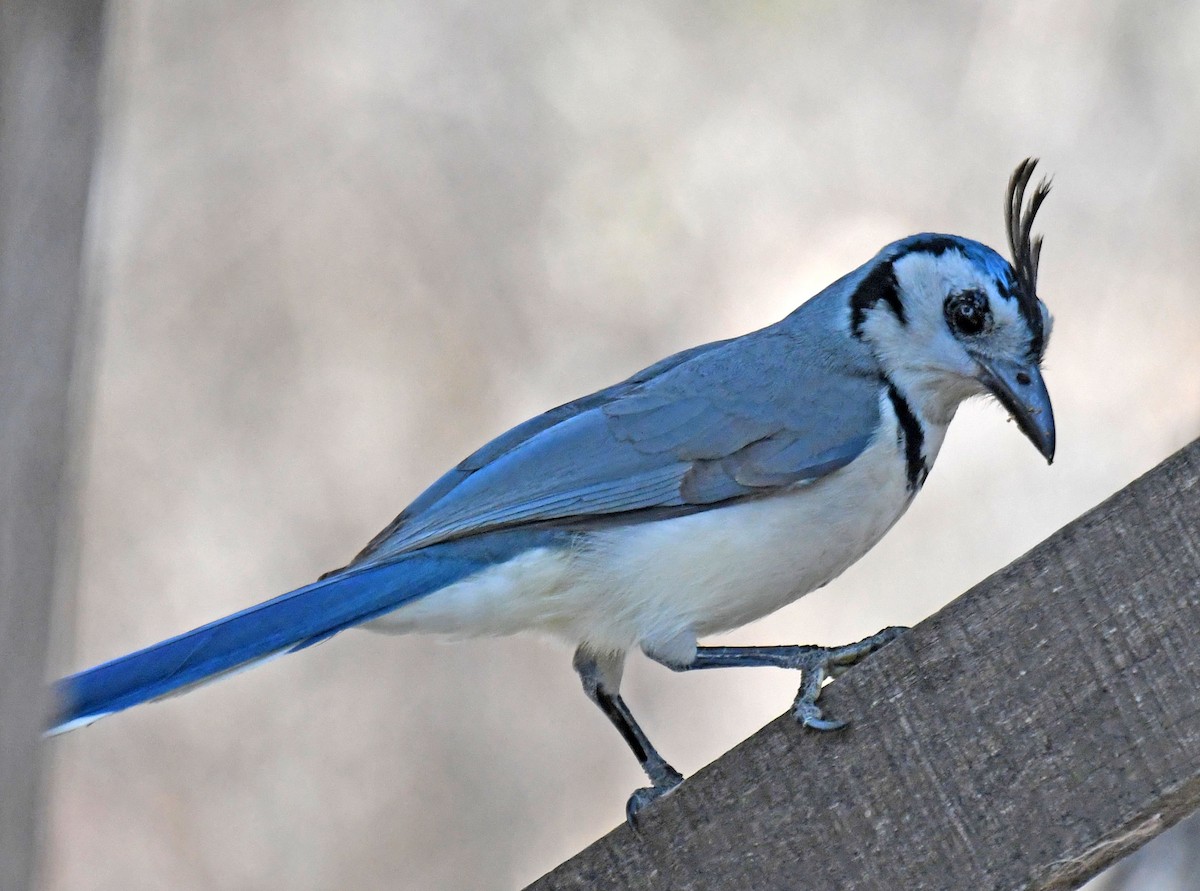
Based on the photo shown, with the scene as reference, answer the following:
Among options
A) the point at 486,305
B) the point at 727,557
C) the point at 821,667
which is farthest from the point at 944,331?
the point at 486,305

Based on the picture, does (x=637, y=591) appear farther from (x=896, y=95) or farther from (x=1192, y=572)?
(x=896, y=95)

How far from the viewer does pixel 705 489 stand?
9.80 ft

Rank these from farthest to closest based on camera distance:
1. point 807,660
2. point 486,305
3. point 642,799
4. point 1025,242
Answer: point 486,305 < point 1025,242 < point 642,799 < point 807,660

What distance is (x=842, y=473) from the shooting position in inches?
117

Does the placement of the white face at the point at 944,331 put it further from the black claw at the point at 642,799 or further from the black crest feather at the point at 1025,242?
the black claw at the point at 642,799

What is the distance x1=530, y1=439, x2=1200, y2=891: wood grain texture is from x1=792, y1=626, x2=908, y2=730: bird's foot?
2 cm

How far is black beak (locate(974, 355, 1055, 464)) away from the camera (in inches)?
119

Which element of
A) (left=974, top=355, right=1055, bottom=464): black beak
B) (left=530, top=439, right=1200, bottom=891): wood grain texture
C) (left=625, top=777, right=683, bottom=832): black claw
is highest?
(left=974, top=355, right=1055, bottom=464): black beak

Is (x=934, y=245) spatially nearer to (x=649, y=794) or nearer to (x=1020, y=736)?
(x=649, y=794)

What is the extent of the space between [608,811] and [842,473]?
2.84 meters

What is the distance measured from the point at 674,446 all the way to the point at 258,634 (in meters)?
0.93

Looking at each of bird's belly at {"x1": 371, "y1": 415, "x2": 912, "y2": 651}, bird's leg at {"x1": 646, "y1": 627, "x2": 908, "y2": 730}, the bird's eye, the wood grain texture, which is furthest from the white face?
the wood grain texture

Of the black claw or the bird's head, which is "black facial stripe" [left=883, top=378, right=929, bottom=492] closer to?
the bird's head

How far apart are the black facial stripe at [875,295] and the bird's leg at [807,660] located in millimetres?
806
